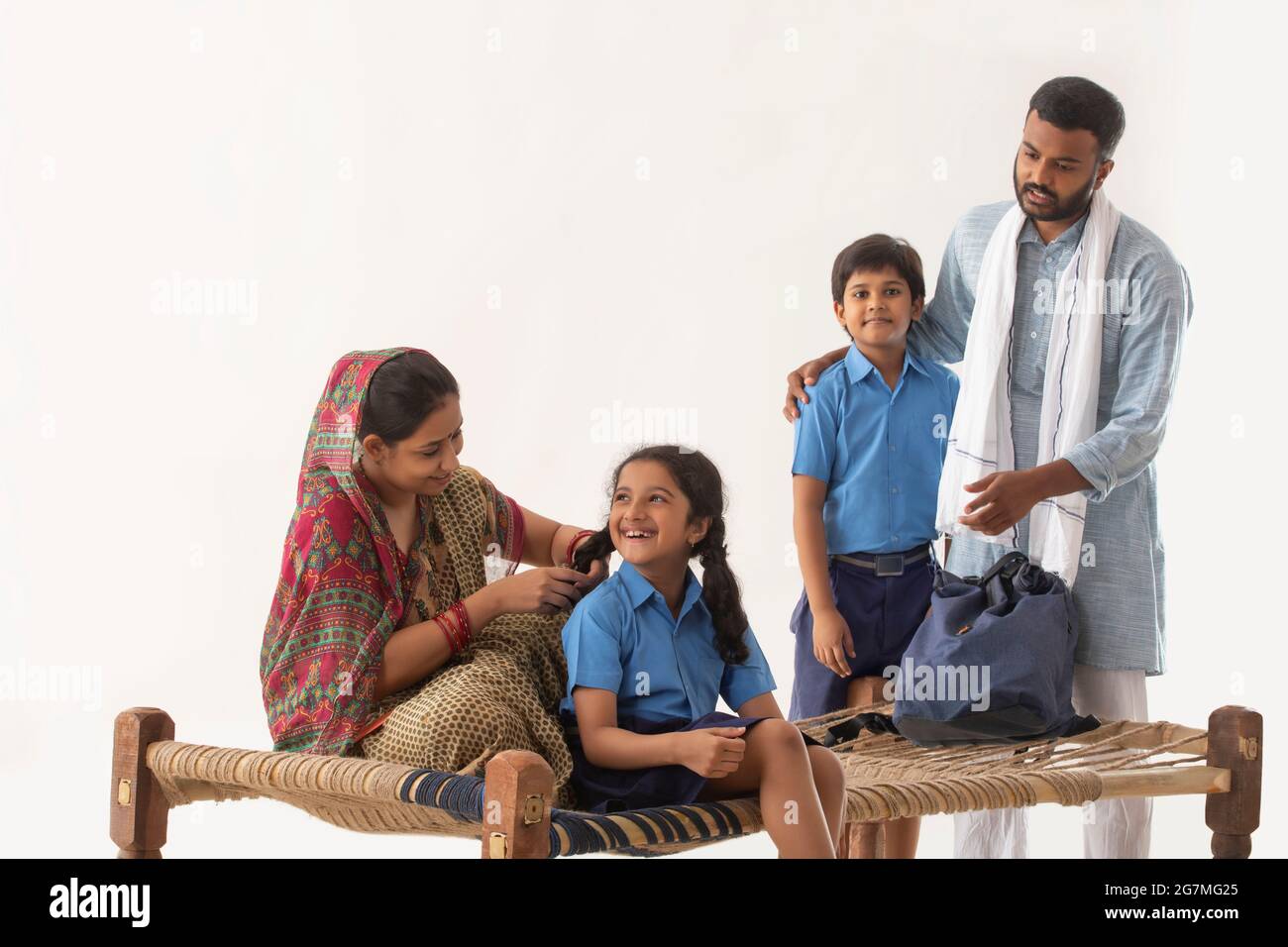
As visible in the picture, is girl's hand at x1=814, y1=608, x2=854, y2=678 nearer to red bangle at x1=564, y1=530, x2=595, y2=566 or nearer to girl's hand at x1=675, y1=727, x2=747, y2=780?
red bangle at x1=564, y1=530, x2=595, y2=566

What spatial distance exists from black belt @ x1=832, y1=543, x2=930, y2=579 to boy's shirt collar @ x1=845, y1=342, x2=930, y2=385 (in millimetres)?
347

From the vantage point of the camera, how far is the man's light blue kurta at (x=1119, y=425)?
3049 millimetres

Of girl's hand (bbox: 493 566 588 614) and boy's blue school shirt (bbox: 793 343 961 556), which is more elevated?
boy's blue school shirt (bbox: 793 343 961 556)

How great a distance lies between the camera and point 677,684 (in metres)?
2.61

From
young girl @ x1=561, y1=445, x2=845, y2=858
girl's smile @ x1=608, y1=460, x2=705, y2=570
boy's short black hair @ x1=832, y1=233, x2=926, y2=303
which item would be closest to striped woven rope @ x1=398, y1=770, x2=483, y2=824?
young girl @ x1=561, y1=445, x2=845, y2=858

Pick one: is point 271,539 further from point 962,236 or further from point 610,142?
point 962,236

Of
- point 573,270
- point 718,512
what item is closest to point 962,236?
point 718,512

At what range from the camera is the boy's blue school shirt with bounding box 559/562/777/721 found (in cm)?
257

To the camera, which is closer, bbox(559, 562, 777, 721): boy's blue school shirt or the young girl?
the young girl

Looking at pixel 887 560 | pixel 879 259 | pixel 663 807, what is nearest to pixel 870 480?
pixel 887 560

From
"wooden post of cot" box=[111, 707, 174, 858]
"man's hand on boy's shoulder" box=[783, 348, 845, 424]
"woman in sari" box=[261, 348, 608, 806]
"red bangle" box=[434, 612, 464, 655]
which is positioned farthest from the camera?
"man's hand on boy's shoulder" box=[783, 348, 845, 424]

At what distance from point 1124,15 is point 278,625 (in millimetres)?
3640

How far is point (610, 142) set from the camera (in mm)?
5129

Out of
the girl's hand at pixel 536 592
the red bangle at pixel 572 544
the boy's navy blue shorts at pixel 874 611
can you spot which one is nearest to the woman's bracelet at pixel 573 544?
the red bangle at pixel 572 544
